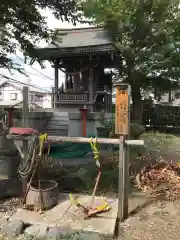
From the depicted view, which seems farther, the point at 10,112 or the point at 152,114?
the point at 152,114

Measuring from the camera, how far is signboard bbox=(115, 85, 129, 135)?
381 centimetres

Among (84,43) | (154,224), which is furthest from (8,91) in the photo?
(154,224)

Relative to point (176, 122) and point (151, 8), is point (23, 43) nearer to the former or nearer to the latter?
point (151, 8)

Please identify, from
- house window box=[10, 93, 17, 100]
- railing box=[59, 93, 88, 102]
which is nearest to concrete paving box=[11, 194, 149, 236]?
railing box=[59, 93, 88, 102]

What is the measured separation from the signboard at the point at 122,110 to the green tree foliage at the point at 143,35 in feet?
32.0

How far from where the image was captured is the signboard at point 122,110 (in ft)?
12.5

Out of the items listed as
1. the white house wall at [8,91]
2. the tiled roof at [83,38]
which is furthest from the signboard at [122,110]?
the white house wall at [8,91]

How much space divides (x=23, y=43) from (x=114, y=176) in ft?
16.7

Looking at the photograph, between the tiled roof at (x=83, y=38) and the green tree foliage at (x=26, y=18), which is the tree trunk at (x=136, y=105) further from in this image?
the green tree foliage at (x=26, y=18)

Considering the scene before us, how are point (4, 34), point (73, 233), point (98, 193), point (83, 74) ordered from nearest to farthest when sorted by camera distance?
1. point (73, 233)
2. point (98, 193)
3. point (4, 34)
4. point (83, 74)

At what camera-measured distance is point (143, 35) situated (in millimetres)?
13203

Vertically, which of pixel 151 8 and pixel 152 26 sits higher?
pixel 151 8

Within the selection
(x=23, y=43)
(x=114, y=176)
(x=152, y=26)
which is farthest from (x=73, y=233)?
(x=152, y=26)

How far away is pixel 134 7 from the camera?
44.7 feet
